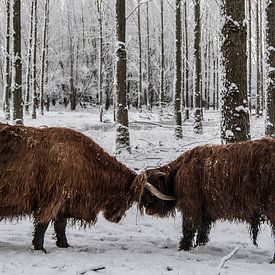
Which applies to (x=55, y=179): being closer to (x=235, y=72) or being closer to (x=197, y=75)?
(x=235, y=72)

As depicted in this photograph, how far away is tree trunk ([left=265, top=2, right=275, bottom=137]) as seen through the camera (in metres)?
10.9

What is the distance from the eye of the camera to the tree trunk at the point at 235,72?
7289mm

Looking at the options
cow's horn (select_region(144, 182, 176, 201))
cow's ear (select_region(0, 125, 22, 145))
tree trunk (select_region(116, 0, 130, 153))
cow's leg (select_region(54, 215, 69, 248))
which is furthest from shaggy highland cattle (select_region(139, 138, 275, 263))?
tree trunk (select_region(116, 0, 130, 153))

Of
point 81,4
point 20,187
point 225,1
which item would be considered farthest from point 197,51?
point 81,4

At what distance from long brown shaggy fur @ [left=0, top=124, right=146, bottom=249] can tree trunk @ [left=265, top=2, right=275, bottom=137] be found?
5781mm

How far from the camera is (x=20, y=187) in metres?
5.57

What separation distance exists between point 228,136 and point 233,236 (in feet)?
5.32

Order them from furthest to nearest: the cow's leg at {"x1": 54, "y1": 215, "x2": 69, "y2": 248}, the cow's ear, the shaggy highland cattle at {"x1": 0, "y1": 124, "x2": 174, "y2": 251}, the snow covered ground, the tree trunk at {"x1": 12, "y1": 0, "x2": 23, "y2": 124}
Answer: the tree trunk at {"x1": 12, "y1": 0, "x2": 23, "y2": 124}, the cow's leg at {"x1": 54, "y1": 215, "x2": 69, "y2": 248}, the cow's ear, the shaggy highland cattle at {"x1": 0, "y1": 124, "x2": 174, "y2": 251}, the snow covered ground

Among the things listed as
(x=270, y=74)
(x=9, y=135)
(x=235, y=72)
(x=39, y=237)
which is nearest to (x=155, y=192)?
(x=39, y=237)

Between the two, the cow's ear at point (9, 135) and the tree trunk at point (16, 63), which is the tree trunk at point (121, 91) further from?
the cow's ear at point (9, 135)

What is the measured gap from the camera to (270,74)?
441 inches

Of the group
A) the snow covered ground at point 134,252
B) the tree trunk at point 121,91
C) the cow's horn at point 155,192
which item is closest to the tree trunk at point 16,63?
the tree trunk at point 121,91

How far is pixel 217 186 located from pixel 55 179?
2041mm

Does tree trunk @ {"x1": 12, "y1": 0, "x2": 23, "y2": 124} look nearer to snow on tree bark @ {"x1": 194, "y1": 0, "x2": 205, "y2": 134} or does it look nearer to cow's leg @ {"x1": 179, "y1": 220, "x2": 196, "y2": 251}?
cow's leg @ {"x1": 179, "y1": 220, "x2": 196, "y2": 251}
